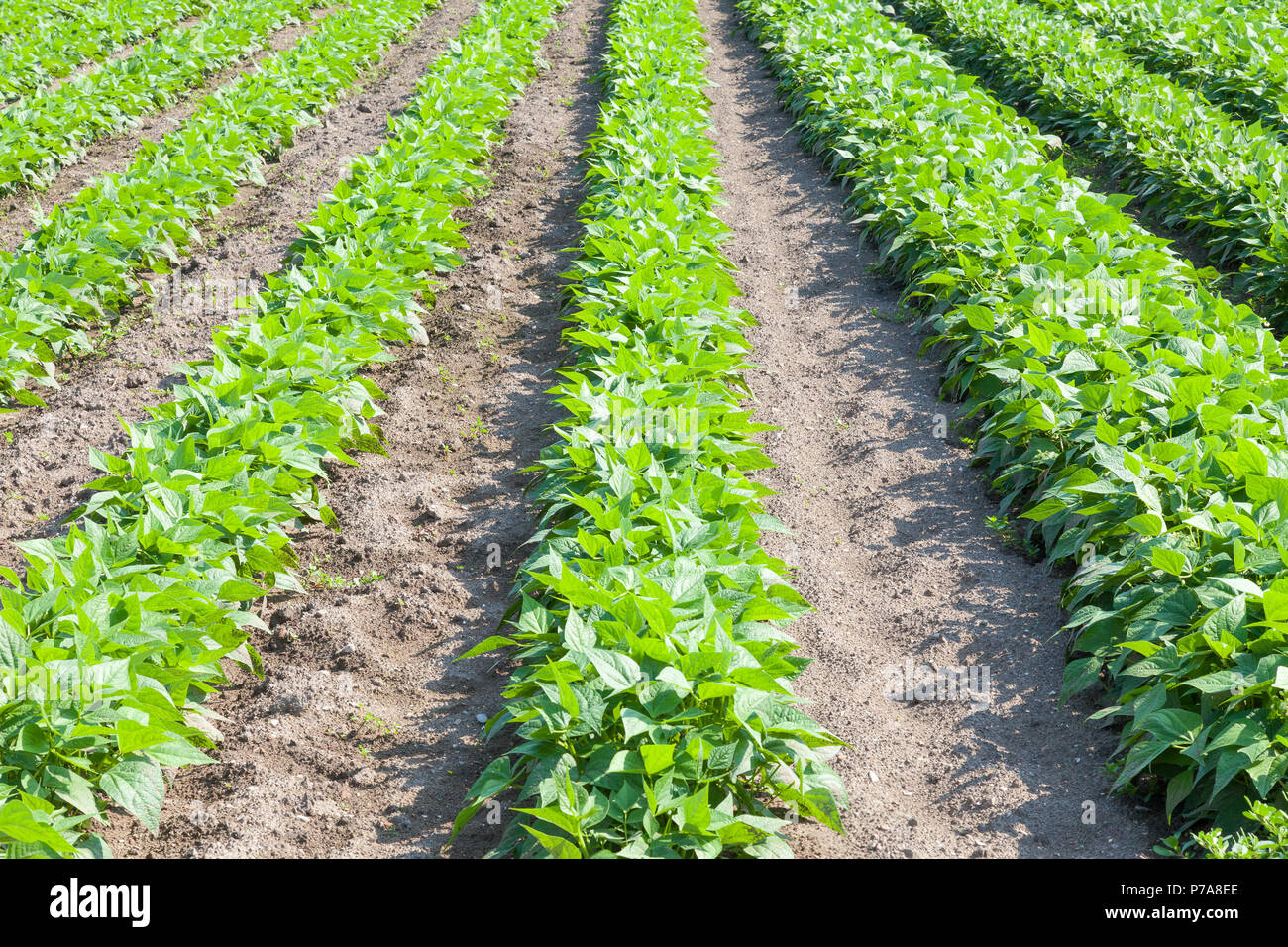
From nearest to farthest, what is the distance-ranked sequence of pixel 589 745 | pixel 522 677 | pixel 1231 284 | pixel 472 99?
pixel 589 745, pixel 522 677, pixel 1231 284, pixel 472 99

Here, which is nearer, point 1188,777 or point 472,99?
point 1188,777

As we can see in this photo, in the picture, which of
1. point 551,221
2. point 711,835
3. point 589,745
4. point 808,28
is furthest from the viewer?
point 808,28

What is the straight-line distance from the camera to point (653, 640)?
3242 mm

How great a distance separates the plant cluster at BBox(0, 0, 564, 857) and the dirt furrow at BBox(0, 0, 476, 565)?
0.51m

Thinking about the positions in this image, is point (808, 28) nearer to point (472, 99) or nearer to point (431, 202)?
point (472, 99)

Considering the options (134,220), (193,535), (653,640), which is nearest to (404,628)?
(193,535)

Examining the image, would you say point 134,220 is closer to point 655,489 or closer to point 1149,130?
point 655,489

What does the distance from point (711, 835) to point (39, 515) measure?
4393mm

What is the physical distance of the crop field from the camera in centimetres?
329

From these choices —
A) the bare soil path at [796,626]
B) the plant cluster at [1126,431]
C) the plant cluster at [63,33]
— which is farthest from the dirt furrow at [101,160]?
the plant cluster at [1126,431]

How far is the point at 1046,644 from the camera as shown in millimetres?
4371

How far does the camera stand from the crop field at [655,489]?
3.29 meters

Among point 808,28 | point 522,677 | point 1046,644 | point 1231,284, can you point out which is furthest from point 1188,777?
point 808,28

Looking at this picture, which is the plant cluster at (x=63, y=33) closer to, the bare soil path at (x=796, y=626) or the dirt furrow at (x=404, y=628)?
the bare soil path at (x=796, y=626)
